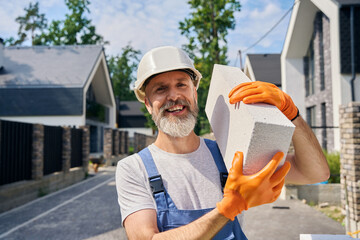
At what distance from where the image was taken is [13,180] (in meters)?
7.92

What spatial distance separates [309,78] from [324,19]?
10.9 feet

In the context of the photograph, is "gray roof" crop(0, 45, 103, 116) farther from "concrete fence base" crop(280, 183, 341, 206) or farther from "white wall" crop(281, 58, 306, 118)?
"concrete fence base" crop(280, 183, 341, 206)

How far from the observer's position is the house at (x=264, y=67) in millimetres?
20312

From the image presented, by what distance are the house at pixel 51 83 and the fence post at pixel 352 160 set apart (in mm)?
16597

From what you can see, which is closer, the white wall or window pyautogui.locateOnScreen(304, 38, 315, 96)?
window pyautogui.locateOnScreen(304, 38, 315, 96)

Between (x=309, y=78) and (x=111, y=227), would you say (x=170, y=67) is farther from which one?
(x=309, y=78)

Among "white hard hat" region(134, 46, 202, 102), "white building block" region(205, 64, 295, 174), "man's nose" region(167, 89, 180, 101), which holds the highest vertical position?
"white hard hat" region(134, 46, 202, 102)

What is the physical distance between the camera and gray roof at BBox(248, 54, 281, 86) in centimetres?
A: 2027

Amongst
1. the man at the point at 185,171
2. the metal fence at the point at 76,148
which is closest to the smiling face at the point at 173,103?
the man at the point at 185,171

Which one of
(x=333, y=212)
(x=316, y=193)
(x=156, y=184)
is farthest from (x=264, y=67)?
(x=156, y=184)

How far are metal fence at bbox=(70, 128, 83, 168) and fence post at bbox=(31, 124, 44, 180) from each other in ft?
12.3

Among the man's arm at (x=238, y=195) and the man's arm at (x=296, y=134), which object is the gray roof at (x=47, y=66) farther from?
the man's arm at (x=238, y=195)

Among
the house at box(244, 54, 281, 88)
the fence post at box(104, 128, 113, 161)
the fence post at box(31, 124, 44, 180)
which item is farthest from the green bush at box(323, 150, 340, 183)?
the fence post at box(104, 128, 113, 161)

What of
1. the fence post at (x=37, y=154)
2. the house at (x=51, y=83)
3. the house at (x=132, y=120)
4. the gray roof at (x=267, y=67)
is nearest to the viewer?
the fence post at (x=37, y=154)
